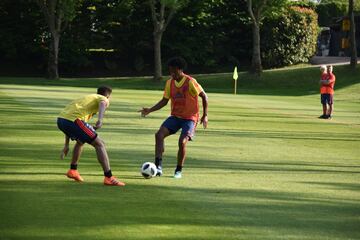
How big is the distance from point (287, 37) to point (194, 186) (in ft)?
171

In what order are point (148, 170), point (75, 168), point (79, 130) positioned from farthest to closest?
point (148, 170), point (75, 168), point (79, 130)

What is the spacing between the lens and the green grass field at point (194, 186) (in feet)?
29.7

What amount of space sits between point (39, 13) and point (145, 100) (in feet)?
100

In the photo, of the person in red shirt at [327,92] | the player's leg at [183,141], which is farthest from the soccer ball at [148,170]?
the person in red shirt at [327,92]

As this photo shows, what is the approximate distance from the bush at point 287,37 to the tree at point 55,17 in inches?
587

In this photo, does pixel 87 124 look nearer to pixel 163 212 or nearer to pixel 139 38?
pixel 163 212

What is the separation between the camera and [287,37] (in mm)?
63125

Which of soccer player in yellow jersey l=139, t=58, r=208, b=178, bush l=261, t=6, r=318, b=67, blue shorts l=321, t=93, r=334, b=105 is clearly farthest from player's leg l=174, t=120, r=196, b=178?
bush l=261, t=6, r=318, b=67

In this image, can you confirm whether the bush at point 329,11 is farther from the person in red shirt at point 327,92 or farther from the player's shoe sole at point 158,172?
the player's shoe sole at point 158,172

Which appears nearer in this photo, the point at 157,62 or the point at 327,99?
the point at 327,99

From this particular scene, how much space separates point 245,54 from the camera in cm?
6631

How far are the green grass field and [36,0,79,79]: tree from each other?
111ft

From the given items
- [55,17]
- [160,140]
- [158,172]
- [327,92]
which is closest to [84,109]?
[160,140]

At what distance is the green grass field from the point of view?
356 inches
